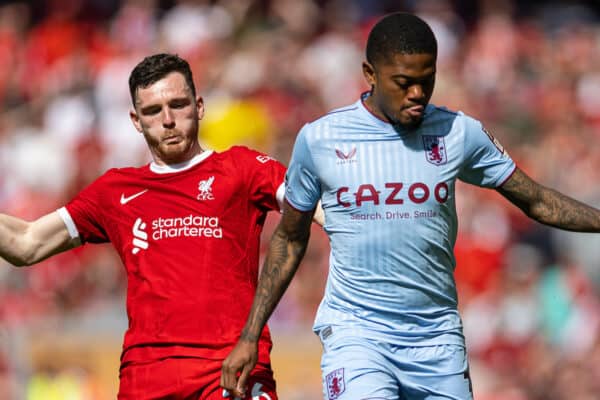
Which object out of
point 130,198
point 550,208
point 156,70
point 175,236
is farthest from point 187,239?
point 550,208

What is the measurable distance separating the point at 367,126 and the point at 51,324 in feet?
23.8

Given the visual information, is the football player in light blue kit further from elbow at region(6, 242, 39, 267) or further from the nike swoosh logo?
elbow at region(6, 242, 39, 267)

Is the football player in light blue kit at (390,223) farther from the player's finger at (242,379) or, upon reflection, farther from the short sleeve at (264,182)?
the short sleeve at (264,182)

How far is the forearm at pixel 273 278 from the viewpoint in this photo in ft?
17.7

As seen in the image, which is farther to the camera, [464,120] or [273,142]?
[273,142]

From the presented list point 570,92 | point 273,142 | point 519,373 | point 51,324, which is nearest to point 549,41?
point 570,92

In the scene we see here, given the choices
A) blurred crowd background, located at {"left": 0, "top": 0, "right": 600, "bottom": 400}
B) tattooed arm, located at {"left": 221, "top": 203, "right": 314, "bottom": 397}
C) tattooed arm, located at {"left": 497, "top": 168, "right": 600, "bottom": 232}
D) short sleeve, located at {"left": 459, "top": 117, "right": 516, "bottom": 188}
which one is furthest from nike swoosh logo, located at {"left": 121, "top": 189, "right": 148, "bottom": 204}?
blurred crowd background, located at {"left": 0, "top": 0, "right": 600, "bottom": 400}

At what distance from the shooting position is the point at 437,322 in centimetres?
532

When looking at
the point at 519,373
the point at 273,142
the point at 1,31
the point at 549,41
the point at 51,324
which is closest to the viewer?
the point at 519,373

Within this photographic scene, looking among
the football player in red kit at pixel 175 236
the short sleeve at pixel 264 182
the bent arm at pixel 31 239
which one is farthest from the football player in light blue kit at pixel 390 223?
the bent arm at pixel 31 239

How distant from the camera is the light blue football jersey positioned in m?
5.23

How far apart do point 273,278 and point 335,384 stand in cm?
60

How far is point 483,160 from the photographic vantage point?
17.6 feet

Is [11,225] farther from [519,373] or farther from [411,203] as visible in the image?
[519,373]
